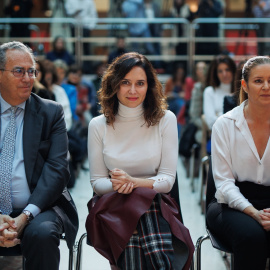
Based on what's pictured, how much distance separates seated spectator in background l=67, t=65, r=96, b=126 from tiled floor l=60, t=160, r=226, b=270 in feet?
4.08

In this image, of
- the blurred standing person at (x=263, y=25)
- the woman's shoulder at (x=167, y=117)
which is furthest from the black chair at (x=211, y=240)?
the blurred standing person at (x=263, y=25)

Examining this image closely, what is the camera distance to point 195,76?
24.1 ft

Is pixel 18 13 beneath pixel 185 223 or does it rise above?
above

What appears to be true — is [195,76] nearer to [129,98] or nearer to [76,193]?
[76,193]

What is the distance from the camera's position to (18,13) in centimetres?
906

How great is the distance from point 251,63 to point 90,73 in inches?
260

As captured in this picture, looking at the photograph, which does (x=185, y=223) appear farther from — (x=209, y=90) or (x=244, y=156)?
(x=244, y=156)

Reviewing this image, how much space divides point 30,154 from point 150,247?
0.79 m

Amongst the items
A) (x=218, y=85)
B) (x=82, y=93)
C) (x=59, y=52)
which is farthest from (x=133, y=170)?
(x=59, y=52)

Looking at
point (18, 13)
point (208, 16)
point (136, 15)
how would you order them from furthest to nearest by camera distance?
point (136, 15) → point (18, 13) → point (208, 16)

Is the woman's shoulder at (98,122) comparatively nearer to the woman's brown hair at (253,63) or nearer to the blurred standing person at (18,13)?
the woman's brown hair at (253,63)

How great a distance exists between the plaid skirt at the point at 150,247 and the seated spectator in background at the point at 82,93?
4.46 meters

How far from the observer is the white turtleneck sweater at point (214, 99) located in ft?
16.1

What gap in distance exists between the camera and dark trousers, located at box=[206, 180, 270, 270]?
8.41 feet
